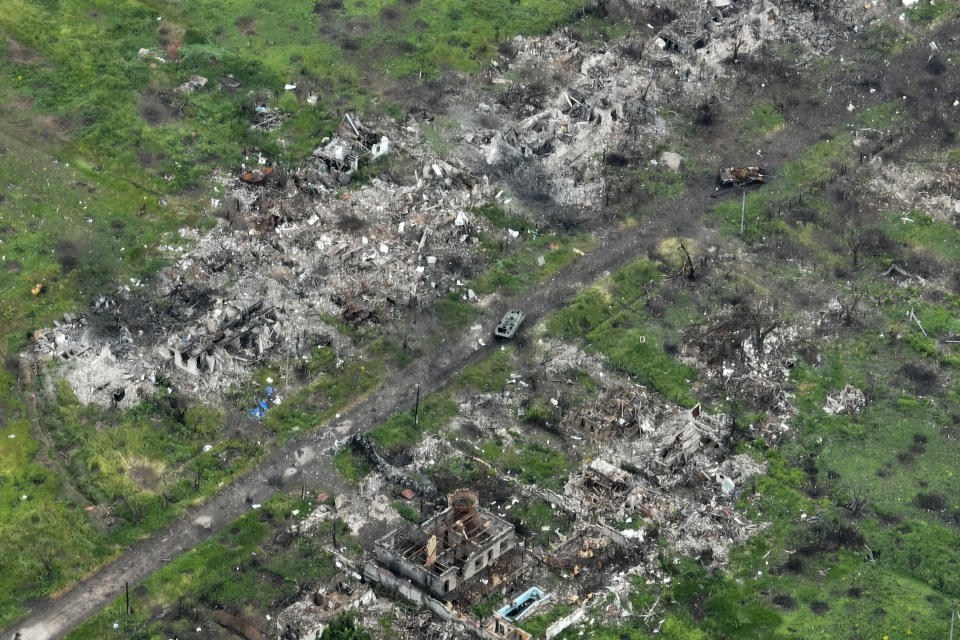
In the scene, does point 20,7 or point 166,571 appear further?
point 20,7

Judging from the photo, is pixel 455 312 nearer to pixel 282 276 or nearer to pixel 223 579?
pixel 282 276

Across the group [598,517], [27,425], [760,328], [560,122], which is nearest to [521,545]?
[598,517]

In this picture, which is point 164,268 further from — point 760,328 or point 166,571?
point 760,328

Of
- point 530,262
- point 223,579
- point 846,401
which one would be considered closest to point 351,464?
point 223,579

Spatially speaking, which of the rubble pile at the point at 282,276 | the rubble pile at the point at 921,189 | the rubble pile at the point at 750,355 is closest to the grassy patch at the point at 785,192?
the rubble pile at the point at 921,189

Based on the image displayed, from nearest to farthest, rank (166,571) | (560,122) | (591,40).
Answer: (166,571) → (560,122) → (591,40)

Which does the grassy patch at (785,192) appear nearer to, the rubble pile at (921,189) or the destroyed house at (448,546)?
the rubble pile at (921,189)
